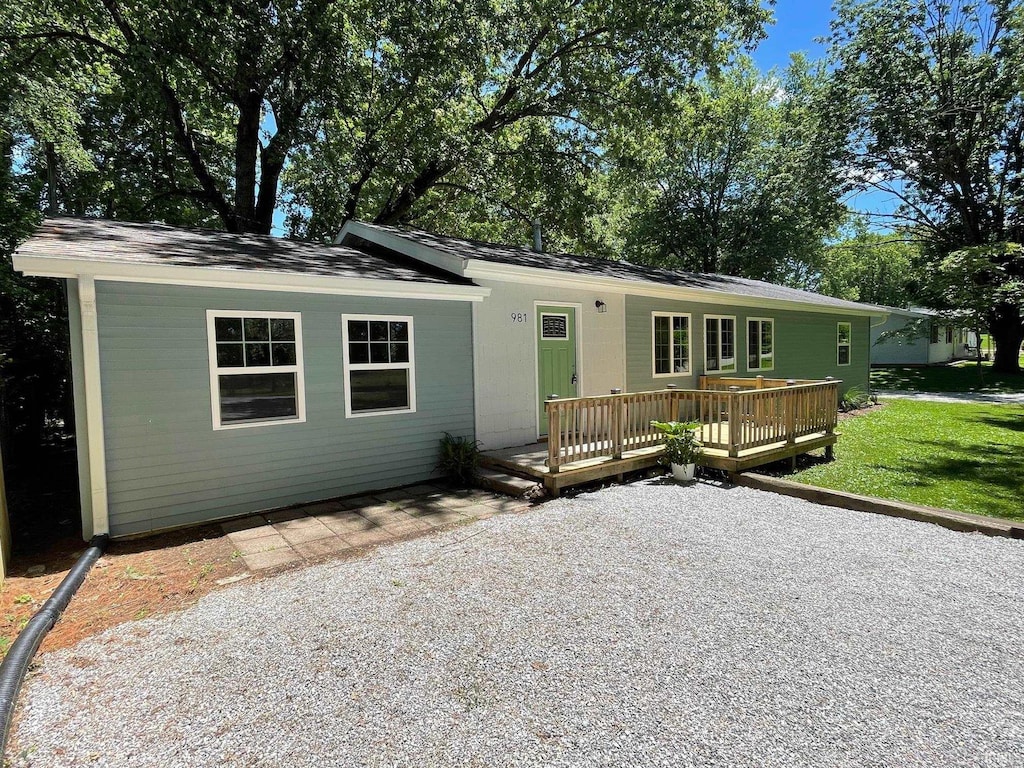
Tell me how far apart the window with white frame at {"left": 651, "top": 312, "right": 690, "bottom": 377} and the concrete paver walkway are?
5392 millimetres

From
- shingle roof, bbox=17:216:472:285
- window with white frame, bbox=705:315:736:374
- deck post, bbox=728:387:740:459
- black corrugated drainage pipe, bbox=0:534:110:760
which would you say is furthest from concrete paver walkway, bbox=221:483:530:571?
window with white frame, bbox=705:315:736:374

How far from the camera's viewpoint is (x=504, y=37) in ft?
43.3

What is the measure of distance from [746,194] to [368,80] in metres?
19.8

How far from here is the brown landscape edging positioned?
15.8ft

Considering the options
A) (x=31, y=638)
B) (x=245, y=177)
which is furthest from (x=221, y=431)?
(x=245, y=177)

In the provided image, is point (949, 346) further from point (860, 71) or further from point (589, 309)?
point (589, 309)

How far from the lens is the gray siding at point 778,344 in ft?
32.0

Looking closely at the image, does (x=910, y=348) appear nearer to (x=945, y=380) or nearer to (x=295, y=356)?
(x=945, y=380)

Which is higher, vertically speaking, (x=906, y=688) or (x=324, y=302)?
(x=324, y=302)

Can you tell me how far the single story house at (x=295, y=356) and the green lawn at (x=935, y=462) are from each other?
3857 millimetres

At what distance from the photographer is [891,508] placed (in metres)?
5.41

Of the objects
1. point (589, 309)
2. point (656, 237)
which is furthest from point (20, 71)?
point (656, 237)

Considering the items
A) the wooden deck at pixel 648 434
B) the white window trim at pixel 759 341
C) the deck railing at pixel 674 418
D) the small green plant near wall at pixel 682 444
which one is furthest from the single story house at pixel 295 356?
the white window trim at pixel 759 341

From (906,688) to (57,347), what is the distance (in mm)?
13881
